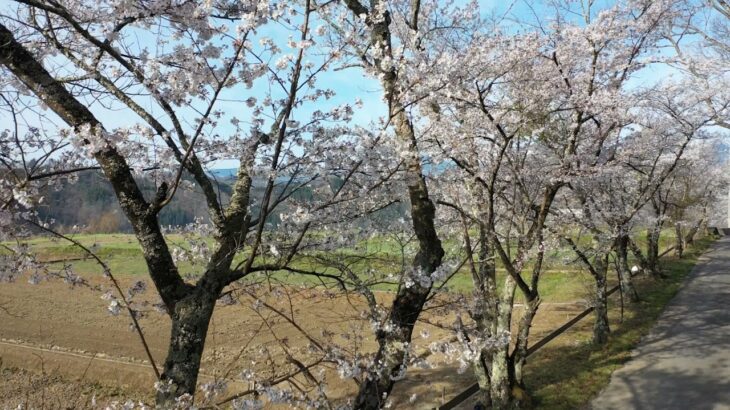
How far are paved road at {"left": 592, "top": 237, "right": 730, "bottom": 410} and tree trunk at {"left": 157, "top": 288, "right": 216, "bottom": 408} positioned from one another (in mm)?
8693

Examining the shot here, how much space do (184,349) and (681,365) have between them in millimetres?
11812

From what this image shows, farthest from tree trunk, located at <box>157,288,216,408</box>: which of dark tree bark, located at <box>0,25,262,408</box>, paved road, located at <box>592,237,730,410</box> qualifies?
paved road, located at <box>592,237,730,410</box>

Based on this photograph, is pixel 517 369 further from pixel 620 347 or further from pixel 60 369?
pixel 60 369

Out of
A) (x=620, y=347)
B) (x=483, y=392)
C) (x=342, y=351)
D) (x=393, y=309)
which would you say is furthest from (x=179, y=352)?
(x=620, y=347)

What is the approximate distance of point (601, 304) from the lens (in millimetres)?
12359

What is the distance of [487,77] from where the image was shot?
23.3 ft

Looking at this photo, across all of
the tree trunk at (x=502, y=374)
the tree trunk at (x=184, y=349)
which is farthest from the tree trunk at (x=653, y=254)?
the tree trunk at (x=184, y=349)

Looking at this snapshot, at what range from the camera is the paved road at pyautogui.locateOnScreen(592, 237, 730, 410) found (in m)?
9.05

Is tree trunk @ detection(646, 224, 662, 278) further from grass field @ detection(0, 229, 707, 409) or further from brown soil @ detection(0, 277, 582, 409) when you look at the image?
brown soil @ detection(0, 277, 582, 409)

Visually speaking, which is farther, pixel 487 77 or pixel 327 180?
pixel 487 77

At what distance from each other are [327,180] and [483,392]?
6.60m

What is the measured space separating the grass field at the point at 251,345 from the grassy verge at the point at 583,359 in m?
0.02

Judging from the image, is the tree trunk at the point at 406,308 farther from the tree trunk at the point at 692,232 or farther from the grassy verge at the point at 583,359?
the tree trunk at the point at 692,232

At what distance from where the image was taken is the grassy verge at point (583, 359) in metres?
9.72
